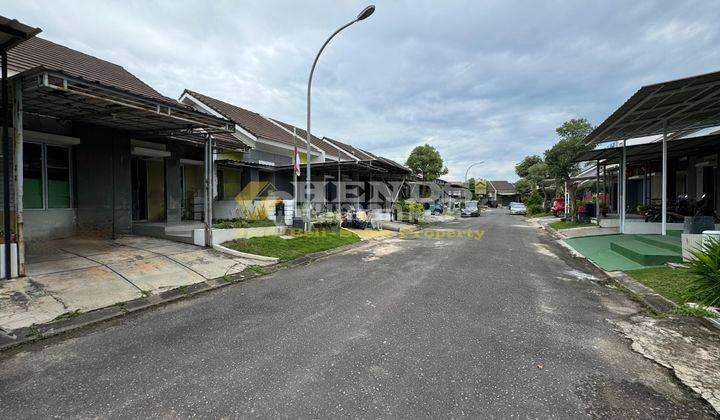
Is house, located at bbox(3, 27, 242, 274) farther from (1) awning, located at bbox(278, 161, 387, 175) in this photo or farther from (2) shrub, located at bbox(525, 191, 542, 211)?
(2) shrub, located at bbox(525, 191, 542, 211)

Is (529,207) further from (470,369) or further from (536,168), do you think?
(470,369)

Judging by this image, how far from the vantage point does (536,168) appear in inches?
1288

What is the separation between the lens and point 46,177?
859 cm

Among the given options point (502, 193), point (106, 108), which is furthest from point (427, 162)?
point (502, 193)

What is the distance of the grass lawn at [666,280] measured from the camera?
5726 millimetres

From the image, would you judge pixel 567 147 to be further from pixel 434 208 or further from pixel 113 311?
pixel 113 311

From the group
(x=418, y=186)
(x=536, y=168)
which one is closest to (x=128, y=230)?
(x=418, y=186)

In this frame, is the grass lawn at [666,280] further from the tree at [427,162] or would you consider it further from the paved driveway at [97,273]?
the tree at [427,162]

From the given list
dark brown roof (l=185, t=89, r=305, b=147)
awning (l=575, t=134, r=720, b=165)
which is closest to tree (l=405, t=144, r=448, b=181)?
dark brown roof (l=185, t=89, r=305, b=147)

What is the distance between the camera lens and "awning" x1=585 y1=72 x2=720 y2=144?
282 inches

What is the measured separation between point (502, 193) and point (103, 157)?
75771 millimetres

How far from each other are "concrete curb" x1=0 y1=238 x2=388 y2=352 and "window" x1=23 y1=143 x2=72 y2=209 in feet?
17.6

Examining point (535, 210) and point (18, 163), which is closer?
point (18, 163)

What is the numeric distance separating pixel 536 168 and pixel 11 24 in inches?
1395
